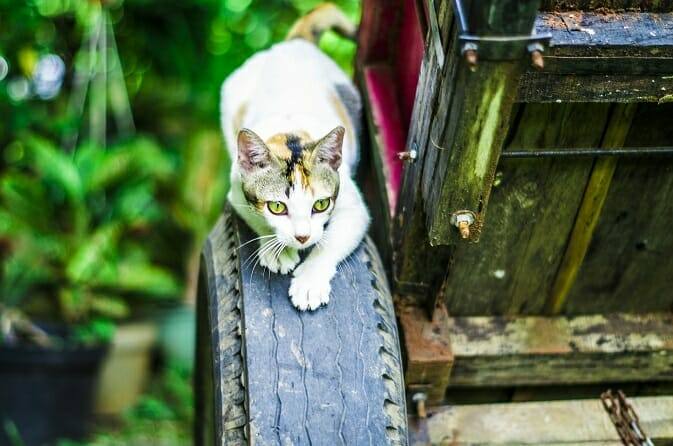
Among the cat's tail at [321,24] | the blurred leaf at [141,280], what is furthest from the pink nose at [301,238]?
the blurred leaf at [141,280]

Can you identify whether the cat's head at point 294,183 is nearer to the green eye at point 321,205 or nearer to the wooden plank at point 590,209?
the green eye at point 321,205

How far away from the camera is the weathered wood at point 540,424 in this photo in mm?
1940

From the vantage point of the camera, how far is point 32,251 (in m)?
4.08

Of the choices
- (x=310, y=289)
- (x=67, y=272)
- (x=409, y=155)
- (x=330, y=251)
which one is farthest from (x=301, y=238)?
(x=67, y=272)

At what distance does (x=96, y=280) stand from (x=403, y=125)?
7.59 feet

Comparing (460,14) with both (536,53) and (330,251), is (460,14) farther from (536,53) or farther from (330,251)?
(330,251)

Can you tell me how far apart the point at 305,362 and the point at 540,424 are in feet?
2.41

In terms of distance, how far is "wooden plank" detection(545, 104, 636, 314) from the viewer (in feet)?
5.50

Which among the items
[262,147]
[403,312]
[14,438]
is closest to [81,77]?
[14,438]

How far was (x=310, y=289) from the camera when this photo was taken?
1726 mm

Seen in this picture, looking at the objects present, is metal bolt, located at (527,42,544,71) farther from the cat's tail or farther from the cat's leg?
the cat's tail

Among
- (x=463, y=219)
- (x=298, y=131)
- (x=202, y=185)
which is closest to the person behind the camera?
(x=463, y=219)

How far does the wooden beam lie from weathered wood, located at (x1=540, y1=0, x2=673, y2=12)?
0.01 m

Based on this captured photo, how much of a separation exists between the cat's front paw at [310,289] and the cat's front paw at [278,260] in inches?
2.4
